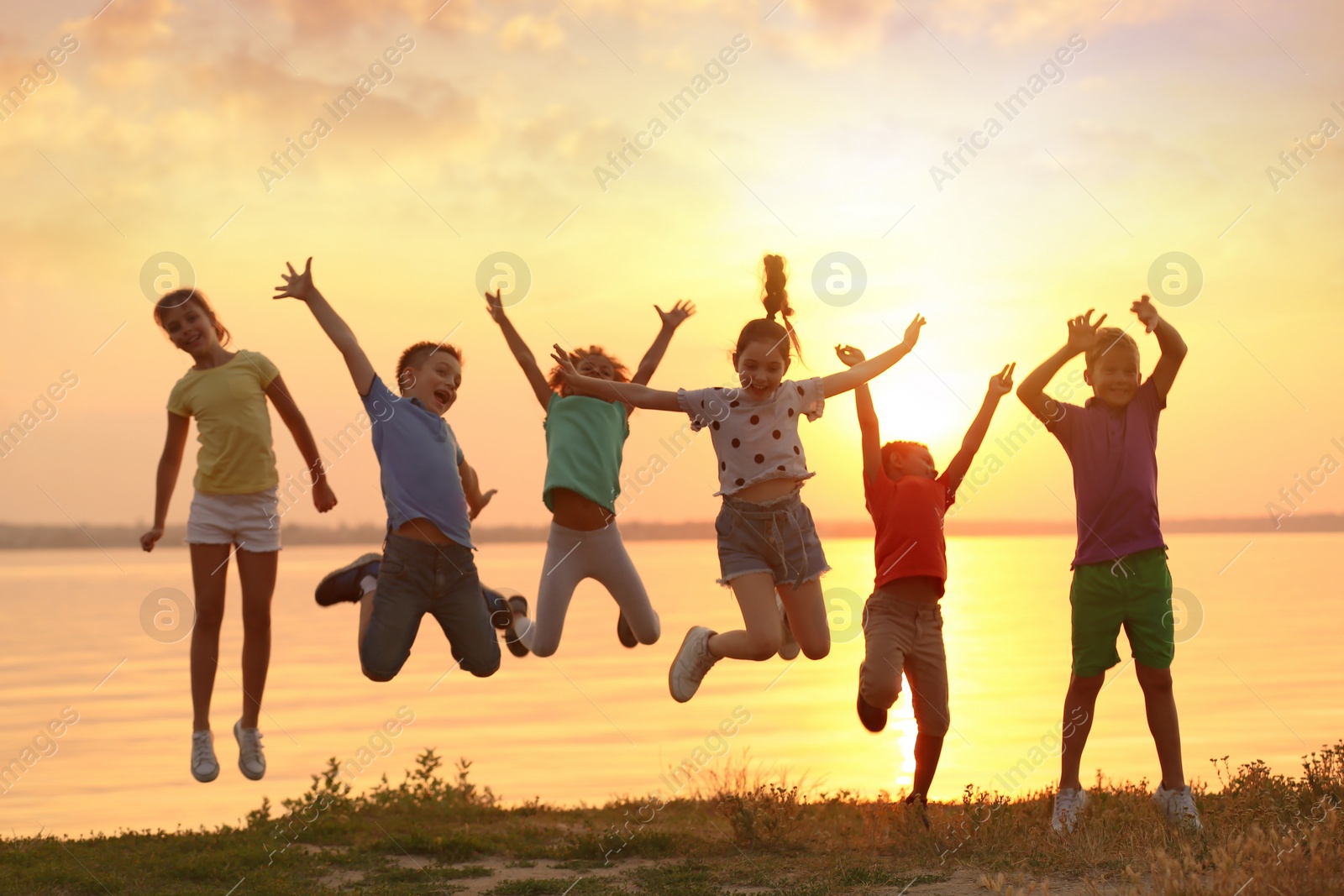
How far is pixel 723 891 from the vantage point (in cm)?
1002

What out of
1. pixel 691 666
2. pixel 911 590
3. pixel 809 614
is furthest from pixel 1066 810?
pixel 691 666

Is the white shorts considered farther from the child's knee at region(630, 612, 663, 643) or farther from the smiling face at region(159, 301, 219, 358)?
the child's knee at region(630, 612, 663, 643)

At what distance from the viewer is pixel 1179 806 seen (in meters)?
10.1

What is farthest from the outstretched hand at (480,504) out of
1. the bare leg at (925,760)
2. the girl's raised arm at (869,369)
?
the bare leg at (925,760)

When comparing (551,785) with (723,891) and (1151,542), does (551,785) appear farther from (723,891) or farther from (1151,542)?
(1151,542)

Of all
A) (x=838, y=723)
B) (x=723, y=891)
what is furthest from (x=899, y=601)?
(x=838, y=723)

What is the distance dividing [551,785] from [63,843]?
260 inches

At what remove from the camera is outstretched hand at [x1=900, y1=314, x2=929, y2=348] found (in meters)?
9.62

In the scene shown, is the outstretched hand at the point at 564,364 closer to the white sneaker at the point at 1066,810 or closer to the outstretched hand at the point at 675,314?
the outstretched hand at the point at 675,314

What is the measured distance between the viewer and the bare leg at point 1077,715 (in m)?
9.89

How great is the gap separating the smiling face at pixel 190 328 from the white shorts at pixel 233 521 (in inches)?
44.9

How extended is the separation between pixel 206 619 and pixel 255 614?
1.26 feet

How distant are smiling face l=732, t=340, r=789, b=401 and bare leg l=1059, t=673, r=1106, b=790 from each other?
133 inches

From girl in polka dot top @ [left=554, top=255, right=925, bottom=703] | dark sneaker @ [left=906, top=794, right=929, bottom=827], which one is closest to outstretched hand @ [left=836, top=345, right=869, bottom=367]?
girl in polka dot top @ [left=554, top=255, right=925, bottom=703]
